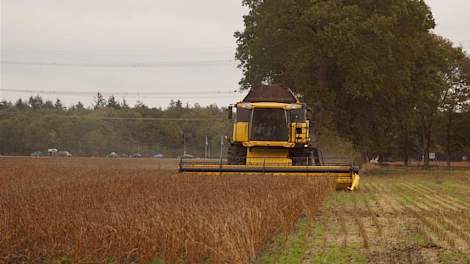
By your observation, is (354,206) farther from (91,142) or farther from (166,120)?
(166,120)

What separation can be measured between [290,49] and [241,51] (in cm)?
417

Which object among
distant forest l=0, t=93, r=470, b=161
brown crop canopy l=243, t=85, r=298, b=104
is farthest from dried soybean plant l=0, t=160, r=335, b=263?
distant forest l=0, t=93, r=470, b=161

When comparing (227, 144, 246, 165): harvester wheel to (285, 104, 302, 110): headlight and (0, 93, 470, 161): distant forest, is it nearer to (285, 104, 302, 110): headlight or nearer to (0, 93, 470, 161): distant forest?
(285, 104, 302, 110): headlight

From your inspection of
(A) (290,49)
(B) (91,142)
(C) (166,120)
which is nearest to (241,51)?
(A) (290,49)

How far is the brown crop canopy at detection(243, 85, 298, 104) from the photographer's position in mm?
26141

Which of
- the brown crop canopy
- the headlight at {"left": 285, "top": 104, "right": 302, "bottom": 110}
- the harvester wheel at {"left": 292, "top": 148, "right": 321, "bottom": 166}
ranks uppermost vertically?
the brown crop canopy

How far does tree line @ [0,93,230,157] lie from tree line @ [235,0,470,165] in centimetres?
4038

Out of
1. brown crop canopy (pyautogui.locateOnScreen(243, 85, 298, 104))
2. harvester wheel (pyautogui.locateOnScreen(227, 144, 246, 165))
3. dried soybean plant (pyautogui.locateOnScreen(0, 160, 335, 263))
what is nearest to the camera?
dried soybean plant (pyautogui.locateOnScreen(0, 160, 335, 263))

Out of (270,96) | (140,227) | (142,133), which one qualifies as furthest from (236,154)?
(142,133)

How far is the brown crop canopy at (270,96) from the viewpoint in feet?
85.8

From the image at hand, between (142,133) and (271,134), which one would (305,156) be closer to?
(271,134)

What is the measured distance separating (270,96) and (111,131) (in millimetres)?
78376

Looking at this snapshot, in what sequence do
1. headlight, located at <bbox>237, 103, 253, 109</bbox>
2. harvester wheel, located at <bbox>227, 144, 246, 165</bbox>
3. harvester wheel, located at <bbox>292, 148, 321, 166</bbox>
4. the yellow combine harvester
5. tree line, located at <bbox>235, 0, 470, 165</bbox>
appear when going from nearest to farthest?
1. harvester wheel, located at <bbox>292, 148, 321, 166</bbox>
2. the yellow combine harvester
3. harvester wheel, located at <bbox>227, 144, 246, 165</bbox>
4. headlight, located at <bbox>237, 103, 253, 109</bbox>
5. tree line, located at <bbox>235, 0, 470, 165</bbox>

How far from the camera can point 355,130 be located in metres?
41.9
